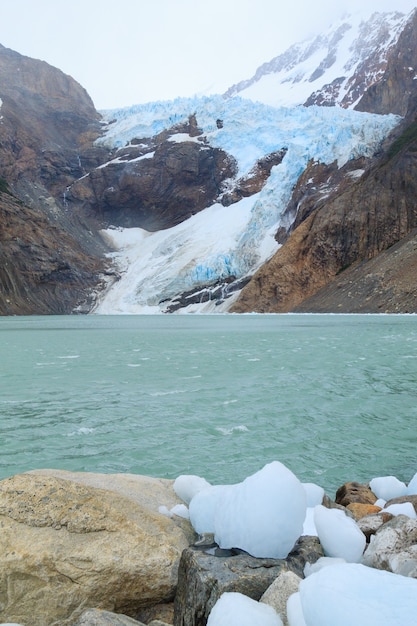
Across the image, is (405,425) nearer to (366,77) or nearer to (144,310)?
(144,310)

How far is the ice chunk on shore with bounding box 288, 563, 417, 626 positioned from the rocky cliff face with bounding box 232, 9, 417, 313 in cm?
5904

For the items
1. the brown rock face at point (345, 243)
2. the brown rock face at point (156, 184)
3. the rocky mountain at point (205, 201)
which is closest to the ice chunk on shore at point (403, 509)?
the rocky mountain at point (205, 201)

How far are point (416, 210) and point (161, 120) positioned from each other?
228ft

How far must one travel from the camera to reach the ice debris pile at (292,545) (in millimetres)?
2246

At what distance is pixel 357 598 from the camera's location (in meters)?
2.27

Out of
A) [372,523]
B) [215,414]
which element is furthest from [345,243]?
[372,523]

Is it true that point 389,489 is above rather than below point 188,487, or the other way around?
below

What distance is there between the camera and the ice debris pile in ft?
7.37

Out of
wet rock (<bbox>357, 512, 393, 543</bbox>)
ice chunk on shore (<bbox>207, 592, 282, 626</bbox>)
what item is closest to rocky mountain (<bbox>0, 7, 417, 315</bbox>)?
wet rock (<bbox>357, 512, 393, 543</bbox>)

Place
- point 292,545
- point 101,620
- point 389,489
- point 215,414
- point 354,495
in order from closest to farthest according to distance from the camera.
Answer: point 101,620 → point 292,545 → point 354,495 → point 389,489 → point 215,414

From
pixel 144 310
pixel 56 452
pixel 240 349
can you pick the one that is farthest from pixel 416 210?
pixel 56 452

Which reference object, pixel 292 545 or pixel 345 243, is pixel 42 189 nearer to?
pixel 345 243

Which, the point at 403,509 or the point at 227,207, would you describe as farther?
the point at 227,207

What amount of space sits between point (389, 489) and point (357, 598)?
14.2 feet
